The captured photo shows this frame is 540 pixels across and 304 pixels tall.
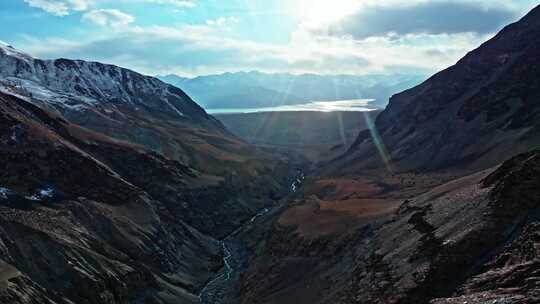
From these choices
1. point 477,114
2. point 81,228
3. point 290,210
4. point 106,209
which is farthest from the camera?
point 477,114

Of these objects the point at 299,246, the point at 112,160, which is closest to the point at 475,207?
the point at 299,246

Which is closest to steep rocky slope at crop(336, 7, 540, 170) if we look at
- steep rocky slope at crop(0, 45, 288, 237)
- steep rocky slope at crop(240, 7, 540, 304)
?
steep rocky slope at crop(240, 7, 540, 304)

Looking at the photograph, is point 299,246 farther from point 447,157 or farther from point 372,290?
point 447,157

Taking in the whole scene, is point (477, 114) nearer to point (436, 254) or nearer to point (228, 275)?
point (228, 275)

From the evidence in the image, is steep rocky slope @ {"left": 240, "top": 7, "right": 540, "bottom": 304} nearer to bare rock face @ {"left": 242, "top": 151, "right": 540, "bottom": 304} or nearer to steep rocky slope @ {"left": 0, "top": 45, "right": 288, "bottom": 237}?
bare rock face @ {"left": 242, "top": 151, "right": 540, "bottom": 304}

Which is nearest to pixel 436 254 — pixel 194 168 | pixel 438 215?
pixel 438 215

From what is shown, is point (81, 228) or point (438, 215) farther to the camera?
point (81, 228)

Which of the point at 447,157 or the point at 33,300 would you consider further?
the point at 447,157
